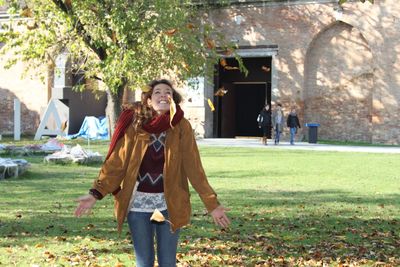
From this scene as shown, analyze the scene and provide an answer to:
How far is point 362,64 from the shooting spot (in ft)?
97.1

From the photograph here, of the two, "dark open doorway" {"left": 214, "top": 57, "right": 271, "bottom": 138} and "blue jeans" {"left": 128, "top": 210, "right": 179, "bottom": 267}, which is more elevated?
"dark open doorway" {"left": 214, "top": 57, "right": 271, "bottom": 138}

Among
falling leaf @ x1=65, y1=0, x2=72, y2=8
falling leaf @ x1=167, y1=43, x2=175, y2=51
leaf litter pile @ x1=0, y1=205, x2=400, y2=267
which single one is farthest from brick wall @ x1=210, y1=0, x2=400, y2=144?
leaf litter pile @ x1=0, y1=205, x2=400, y2=267

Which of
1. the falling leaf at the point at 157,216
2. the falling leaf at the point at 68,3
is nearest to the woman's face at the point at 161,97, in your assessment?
the falling leaf at the point at 157,216

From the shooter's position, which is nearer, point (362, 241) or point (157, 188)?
point (157, 188)

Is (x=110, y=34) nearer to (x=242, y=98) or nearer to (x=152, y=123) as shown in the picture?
(x=152, y=123)

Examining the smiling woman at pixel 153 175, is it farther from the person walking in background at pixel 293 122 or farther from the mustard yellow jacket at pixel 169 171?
the person walking in background at pixel 293 122

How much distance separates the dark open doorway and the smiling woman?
1106 inches

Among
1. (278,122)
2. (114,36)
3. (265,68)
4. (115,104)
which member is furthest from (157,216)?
(265,68)

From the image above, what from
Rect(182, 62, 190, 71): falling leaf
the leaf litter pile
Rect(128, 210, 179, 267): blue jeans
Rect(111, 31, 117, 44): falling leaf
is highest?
Rect(111, 31, 117, 44): falling leaf

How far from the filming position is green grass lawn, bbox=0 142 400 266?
686cm

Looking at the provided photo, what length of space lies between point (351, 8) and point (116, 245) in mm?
24259

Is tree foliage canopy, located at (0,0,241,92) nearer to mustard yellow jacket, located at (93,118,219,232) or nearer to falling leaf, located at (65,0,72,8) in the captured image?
falling leaf, located at (65,0,72,8)

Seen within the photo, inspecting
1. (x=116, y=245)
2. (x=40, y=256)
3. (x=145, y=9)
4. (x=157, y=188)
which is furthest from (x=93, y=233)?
(x=145, y=9)

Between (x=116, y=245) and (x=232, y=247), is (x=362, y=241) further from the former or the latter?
(x=116, y=245)
